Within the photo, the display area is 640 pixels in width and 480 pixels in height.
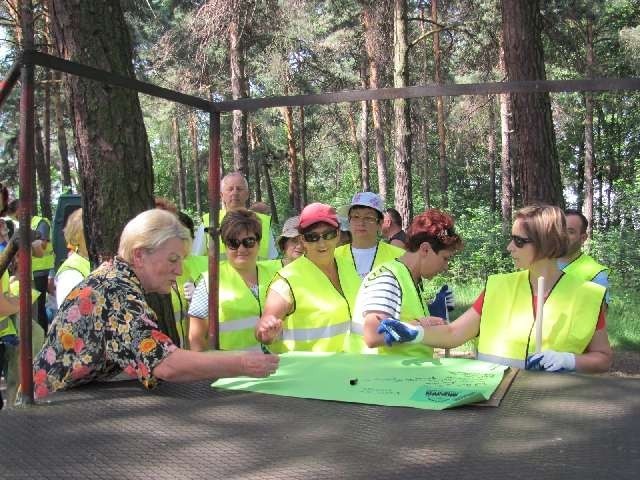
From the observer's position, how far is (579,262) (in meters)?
3.97

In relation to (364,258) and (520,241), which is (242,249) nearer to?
(364,258)

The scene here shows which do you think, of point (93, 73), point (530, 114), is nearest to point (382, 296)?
point (93, 73)

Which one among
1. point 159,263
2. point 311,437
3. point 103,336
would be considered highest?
point 159,263

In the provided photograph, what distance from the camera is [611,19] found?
24797 millimetres

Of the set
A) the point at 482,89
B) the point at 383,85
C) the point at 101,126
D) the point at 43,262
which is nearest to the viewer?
the point at 482,89

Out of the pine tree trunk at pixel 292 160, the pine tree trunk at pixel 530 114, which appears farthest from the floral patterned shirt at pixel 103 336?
the pine tree trunk at pixel 292 160

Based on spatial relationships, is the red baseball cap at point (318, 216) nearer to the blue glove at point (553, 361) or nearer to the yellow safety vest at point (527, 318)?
the yellow safety vest at point (527, 318)

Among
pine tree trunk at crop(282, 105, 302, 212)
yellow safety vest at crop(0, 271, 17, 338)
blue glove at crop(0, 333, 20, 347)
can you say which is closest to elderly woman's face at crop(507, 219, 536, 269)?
yellow safety vest at crop(0, 271, 17, 338)

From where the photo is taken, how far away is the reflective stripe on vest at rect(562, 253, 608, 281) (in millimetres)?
3859

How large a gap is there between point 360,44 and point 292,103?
19.6 metres

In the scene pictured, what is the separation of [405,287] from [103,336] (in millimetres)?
1300

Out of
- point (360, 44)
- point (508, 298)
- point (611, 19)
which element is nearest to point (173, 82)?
point (360, 44)

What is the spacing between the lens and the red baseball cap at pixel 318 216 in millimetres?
3309

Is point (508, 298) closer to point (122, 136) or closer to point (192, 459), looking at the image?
point (192, 459)
